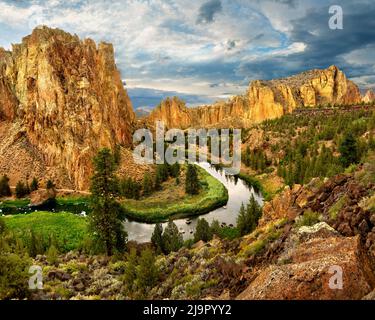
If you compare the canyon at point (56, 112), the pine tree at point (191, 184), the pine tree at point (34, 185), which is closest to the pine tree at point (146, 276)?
the pine tree at point (191, 184)

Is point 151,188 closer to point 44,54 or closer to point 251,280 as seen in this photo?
point 44,54

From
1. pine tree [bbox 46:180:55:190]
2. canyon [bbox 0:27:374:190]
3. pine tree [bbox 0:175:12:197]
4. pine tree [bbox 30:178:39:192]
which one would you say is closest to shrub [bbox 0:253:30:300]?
pine tree [bbox 46:180:55:190]

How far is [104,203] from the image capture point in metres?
33.4

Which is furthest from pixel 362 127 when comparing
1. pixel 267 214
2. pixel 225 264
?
pixel 225 264

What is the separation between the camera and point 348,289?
12172 millimetres

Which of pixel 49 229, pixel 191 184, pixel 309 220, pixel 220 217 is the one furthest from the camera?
pixel 191 184

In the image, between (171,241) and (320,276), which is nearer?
(320,276)

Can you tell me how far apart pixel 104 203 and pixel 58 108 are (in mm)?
69170

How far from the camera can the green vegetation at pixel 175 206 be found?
63.5 metres

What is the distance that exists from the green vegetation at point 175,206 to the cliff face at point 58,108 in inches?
922

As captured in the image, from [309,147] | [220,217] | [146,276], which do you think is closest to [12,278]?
[146,276]

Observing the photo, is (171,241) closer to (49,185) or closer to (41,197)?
(41,197)

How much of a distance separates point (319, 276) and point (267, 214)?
74.9 ft

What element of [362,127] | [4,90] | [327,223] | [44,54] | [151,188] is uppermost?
[44,54]
